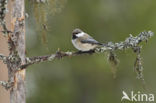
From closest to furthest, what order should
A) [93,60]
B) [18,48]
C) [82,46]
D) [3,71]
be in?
[18,48] → [82,46] → [3,71] → [93,60]

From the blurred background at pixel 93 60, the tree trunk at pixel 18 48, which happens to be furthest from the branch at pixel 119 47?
the blurred background at pixel 93 60

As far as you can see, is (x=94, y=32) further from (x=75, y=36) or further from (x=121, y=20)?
(x=75, y=36)

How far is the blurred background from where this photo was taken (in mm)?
10141

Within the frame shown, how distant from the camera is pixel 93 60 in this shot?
10477 millimetres

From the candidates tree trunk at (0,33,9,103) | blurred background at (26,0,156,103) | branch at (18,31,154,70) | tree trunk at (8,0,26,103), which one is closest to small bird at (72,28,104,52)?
branch at (18,31,154,70)

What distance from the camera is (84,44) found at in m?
5.20

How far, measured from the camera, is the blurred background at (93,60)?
399 inches

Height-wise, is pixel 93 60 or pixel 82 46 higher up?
pixel 93 60

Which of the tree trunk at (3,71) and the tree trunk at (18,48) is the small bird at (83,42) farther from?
the tree trunk at (3,71)

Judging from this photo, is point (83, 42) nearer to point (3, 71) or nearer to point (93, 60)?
point (3, 71)

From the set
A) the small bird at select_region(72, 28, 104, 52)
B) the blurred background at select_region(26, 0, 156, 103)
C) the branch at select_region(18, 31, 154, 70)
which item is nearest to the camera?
the branch at select_region(18, 31, 154, 70)

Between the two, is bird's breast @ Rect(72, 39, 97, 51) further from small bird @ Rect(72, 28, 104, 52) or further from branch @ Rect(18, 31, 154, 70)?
branch @ Rect(18, 31, 154, 70)

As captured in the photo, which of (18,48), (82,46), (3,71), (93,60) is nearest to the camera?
(18,48)

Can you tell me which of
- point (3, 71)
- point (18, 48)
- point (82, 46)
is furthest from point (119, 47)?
point (3, 71)
